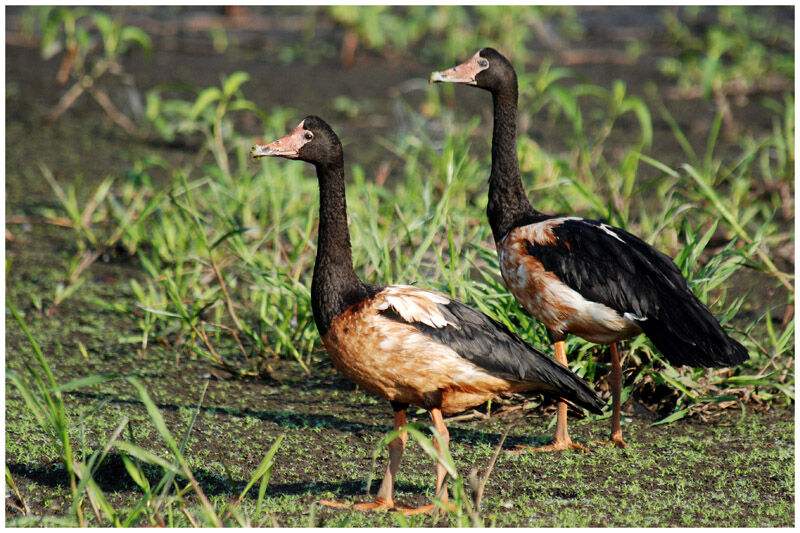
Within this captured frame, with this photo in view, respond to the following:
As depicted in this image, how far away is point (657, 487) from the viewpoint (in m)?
3.45

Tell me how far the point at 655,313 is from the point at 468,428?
933mm

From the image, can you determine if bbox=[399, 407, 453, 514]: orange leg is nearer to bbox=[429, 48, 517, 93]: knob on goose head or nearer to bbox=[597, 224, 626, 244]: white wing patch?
bbox=[597, 224, 626, 244]: white wing patch

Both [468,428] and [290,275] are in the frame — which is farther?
[290,275]

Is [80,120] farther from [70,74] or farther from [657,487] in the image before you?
[657,487]

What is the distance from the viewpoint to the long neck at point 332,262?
334cm

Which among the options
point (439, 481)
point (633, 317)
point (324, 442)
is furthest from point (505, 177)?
point (439, 481)

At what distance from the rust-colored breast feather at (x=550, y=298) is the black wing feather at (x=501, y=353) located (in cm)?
38

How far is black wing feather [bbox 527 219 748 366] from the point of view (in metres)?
3.51

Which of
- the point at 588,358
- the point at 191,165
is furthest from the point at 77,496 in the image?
the point at 191,165

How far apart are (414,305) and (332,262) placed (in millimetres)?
357

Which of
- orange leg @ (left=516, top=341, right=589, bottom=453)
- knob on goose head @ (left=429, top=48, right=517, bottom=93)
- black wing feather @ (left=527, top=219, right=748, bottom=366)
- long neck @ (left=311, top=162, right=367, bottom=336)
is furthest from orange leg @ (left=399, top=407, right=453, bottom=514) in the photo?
knob on goose head @ (left=429, top=48, right=517, bottom=93)

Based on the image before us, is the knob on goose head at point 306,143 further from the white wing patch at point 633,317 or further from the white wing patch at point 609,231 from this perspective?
the white wing patch at point 633,317

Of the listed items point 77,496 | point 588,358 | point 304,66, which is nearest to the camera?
point 77,496

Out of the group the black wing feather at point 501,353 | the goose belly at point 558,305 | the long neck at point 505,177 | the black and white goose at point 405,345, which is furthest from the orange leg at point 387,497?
the long neck at point 505,177
